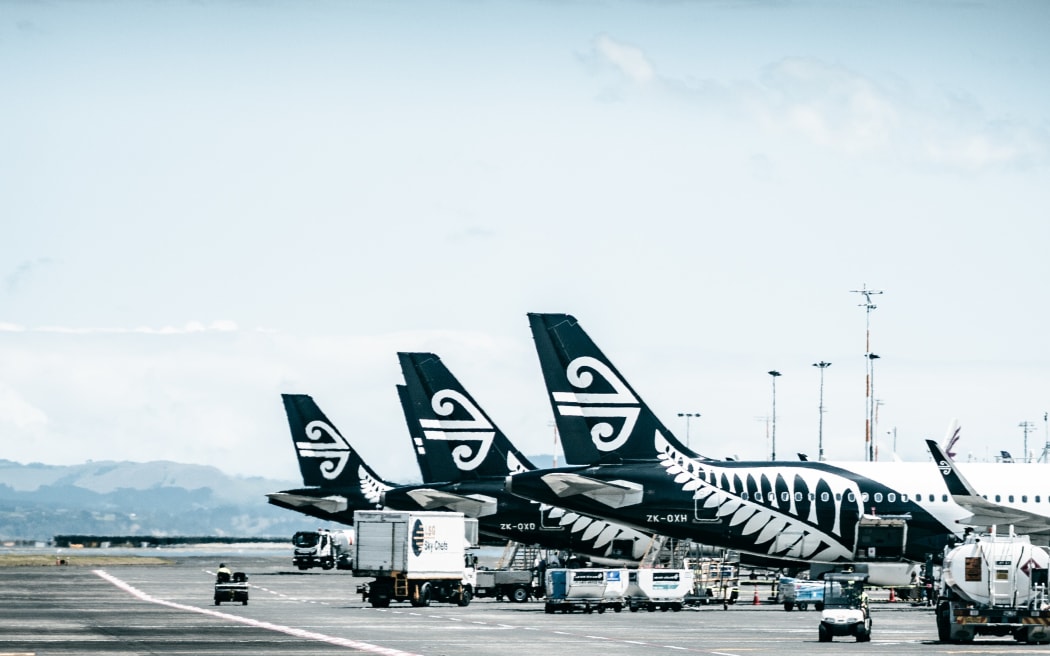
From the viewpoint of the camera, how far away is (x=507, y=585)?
87438mm

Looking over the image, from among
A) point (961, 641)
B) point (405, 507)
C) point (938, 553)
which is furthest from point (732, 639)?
point (405, 507)

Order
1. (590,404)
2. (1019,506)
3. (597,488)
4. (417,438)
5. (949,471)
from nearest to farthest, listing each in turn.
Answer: (949,471) < (597,488) < (590,404) < (1019,506) < (417,438)

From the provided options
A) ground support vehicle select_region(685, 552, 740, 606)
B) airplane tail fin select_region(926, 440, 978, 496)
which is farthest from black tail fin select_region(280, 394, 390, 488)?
airplane tail fin select_region(926, 440, 978, 496)

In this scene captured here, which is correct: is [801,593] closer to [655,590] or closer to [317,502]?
[655,590]

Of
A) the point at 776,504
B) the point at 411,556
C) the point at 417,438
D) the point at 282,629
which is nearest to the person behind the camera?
the point at 282,629

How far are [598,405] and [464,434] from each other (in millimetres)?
23753

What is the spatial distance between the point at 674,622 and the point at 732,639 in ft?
37.0

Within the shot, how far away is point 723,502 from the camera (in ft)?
255

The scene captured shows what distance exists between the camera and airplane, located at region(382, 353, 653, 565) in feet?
302

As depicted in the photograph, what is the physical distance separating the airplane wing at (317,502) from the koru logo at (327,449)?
398 cm

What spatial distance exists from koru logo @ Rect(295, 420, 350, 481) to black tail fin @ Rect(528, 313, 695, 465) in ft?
139

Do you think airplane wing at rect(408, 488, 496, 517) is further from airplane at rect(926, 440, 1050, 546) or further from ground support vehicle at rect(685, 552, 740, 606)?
airplane at rect(926, 440, 1050, 546)

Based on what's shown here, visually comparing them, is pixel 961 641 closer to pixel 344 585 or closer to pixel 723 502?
pixel 723 502

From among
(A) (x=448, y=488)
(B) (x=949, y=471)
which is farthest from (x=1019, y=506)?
(A) (x=448, y=488)
